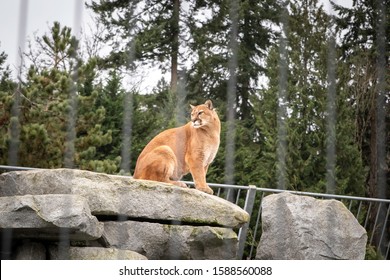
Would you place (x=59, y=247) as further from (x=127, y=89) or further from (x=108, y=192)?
(x=127, y=89)

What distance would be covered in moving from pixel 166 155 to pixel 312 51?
2.04 m

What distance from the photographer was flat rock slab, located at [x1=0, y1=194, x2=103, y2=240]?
2.55 m

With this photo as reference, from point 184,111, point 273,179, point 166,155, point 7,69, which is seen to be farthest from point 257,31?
point 166,155

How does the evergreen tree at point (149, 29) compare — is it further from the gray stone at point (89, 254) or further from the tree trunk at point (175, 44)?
the gray stone at point (89, 254)

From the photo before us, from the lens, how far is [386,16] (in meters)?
4.38

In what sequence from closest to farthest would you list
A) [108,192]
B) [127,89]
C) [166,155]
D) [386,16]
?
[108,192] < [166,155] < [386,16] < [127,89]

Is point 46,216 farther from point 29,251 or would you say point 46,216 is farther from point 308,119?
point 308,119

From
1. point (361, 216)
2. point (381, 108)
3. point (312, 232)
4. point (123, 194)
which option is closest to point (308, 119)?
point (381, 108)

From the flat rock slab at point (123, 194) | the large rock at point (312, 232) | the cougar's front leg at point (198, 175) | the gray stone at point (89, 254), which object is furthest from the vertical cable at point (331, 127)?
the gray stone at point (89, 254)

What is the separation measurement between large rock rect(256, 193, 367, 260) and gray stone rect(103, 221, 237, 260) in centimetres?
43

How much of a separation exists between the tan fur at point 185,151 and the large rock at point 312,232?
0.51 meters

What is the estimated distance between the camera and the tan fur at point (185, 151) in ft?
10.6

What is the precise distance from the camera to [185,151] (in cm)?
334

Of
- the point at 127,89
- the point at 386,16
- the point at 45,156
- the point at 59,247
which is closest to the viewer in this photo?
the point at 59,247
